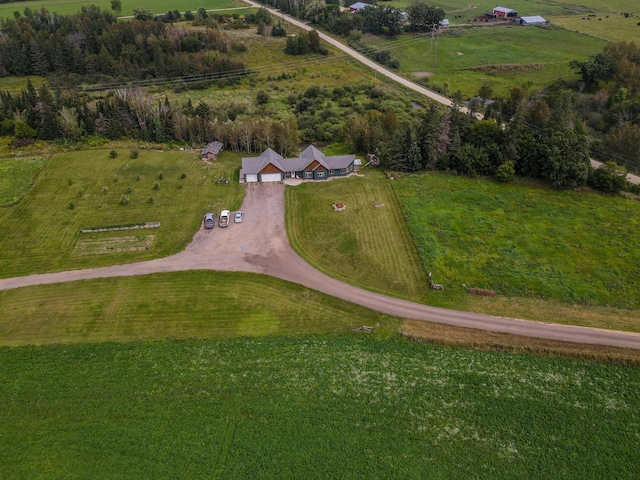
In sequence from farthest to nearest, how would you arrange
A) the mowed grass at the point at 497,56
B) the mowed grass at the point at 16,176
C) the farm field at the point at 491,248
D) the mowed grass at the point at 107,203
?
the mowed grass at the point at 497,56 → the mowed grass at the point at 16,176 → the mowed grass at the point at 107,203 → the farm field at the point at 491,248

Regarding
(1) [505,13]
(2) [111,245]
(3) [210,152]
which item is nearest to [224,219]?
(2) [111,245]

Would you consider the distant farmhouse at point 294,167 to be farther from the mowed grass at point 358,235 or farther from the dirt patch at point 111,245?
the dirt patch at point 111,245

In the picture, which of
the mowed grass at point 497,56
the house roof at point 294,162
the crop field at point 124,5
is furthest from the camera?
the crop field at point 124,5

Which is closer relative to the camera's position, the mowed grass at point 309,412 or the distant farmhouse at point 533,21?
the mowed grass at point 309,412

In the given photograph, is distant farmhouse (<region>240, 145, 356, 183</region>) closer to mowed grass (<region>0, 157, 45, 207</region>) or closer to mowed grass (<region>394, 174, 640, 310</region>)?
mowed grass (<region>394, 174, 640, 310</region>)

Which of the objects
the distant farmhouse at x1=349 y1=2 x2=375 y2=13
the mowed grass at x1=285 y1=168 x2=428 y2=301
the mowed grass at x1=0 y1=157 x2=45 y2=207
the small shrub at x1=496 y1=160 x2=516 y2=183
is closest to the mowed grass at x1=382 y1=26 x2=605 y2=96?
the distant farmhouse at x1=349 y1=2 x2=375 y2=13

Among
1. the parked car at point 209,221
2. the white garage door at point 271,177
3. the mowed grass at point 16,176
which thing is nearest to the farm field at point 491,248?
the white garage door at point 271,177

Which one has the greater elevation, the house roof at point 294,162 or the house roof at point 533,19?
the house roof at point 533,19
